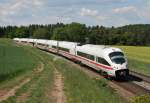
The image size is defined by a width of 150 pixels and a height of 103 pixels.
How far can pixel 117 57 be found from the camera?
36.5m

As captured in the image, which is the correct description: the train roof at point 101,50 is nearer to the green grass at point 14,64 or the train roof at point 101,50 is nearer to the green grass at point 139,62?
the green grass at point 139,62

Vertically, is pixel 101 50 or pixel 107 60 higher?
pixel 101 50

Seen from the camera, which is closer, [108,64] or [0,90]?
[0,90]

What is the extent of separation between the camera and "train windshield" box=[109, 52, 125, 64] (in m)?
36.2

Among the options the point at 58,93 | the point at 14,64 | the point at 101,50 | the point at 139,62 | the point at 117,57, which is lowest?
the point at 139,62

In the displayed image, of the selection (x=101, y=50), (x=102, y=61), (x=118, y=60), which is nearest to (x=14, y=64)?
(x=101, y=50)

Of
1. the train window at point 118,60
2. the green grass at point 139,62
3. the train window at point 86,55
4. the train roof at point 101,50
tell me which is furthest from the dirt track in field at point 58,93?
the green grass at point 139,62

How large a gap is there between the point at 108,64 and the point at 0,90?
13.2 metres

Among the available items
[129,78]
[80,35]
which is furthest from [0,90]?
[80,35]

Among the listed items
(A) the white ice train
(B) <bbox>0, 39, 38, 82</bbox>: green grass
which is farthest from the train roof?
(B) <bbox>0, 39, 38, 82</bbox>: green grass

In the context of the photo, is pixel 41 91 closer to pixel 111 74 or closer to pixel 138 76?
pixel 111 74

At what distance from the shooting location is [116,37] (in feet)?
564

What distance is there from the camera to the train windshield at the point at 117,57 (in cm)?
3622

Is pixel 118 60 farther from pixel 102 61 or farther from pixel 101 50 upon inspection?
pixel 101 50
